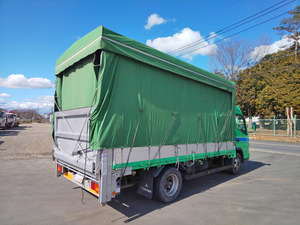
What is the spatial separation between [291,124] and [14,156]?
26.1 m

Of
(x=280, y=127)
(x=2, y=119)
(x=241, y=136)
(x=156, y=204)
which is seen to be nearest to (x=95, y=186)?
(x=156, y=204)

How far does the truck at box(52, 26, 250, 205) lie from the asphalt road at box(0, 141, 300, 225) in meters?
0.48

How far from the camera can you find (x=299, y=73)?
973 inches

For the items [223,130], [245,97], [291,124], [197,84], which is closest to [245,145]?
[223,130]

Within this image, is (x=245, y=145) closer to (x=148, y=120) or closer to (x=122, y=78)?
(x=148, y=120)

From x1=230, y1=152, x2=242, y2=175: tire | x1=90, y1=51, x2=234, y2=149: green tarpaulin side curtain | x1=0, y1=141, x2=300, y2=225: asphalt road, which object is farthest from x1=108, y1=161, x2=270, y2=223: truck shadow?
x1=90, y1=51, x2=234, y2=149: green tarpaulin side curtain

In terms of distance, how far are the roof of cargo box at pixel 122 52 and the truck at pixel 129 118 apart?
2cm

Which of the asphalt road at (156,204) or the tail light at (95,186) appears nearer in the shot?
the tail light at (95,186)

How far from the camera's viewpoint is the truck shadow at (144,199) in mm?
3965

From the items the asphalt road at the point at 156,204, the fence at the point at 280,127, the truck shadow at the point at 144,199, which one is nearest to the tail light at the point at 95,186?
the asphalt road at the point at 156,204

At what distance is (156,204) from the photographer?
434 centimetres

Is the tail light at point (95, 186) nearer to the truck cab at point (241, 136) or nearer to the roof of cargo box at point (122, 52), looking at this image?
the roof of cargo box at point (122, 52)

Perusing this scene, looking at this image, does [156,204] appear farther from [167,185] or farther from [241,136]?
[241,136]

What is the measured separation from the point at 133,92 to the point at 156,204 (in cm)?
258
